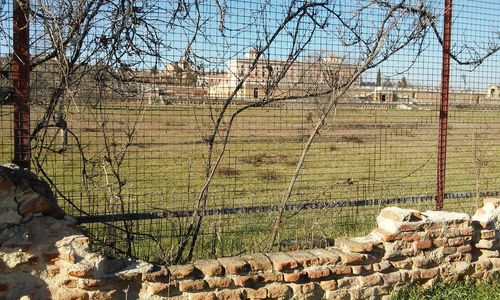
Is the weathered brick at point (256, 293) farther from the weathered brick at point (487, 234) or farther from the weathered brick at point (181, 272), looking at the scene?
the weathered brick at point (487, 234)

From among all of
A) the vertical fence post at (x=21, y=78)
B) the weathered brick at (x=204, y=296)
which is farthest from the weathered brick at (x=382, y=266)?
the vertical fence post at (x=21, y=78)

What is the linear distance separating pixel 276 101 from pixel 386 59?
3.80 ft

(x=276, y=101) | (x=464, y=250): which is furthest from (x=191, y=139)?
(x=464, y=250)

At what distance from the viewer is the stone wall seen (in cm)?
338

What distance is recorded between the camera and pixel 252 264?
3.87 m

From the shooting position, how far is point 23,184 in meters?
3.46

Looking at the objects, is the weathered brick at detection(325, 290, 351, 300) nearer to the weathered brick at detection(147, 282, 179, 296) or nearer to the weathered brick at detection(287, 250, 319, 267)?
the weathered brick at detection(287, 250, 319, 267)

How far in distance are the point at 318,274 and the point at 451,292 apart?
1.20m

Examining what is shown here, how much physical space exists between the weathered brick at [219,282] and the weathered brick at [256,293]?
15 cm

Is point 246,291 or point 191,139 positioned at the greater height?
point 191,139

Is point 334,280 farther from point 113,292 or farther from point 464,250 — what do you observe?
point 113,292

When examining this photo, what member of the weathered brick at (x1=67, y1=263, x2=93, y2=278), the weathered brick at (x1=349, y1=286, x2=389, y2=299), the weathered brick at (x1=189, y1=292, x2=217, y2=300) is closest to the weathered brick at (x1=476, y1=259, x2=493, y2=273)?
the weathered brick at (x1=349, y1=286, x2=389, y2=299)

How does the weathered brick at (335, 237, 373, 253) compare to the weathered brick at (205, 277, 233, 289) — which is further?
the weathered brick at (335, 237, 373, 253)

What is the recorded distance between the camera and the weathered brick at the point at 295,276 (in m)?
3.93
